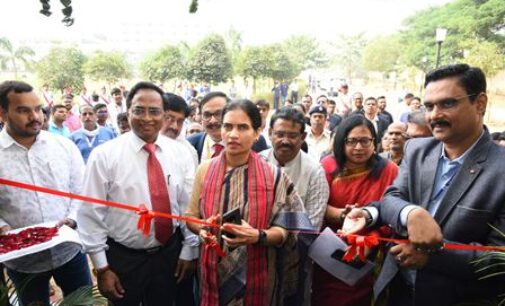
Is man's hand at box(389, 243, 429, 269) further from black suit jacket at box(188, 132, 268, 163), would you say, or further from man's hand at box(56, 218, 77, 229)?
black suit jacket at box(188, 132, 268, 163)

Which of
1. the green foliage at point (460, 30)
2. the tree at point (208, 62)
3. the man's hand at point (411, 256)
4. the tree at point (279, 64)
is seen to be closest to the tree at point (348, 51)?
the green foliage at point (460, 30)

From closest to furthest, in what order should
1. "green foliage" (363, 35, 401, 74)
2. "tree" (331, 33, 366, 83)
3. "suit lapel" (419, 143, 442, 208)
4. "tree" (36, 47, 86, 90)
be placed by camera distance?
"suit lapel" (419, 143, 442, 208) < "tree" (36, 47, 86, 90) < "green foliage" (363, 35, 401, 74) < "tree" (331, 33, 366, 83)

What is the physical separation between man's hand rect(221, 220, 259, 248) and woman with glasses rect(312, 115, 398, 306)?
76 cm

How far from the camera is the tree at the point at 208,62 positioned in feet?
74.4

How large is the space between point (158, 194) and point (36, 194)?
2.88 ft

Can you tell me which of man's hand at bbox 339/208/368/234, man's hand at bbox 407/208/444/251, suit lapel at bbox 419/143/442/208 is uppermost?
suit lapel at bbox 419/143/442/208

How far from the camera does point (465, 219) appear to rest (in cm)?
166

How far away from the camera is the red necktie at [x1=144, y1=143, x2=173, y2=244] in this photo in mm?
2477

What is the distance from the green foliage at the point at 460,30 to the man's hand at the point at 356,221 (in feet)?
64.6

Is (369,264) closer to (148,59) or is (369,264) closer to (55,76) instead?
(55,76)

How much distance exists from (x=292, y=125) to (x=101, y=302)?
1.67 meters

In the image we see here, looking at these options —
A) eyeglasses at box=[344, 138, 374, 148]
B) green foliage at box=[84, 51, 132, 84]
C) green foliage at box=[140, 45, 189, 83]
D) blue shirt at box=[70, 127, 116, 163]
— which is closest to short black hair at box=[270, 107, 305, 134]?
eyeglasses at box=[344, 138, 374, 148]

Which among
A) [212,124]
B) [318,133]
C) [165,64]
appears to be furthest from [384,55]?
[212,124]

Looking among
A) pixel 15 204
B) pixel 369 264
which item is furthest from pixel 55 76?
pixel 369 264
